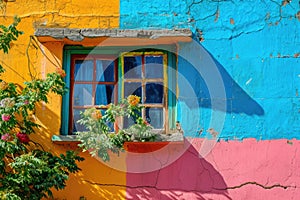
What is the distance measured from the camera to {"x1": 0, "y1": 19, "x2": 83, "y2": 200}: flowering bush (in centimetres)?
424

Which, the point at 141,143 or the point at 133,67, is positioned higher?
the point at 133,67

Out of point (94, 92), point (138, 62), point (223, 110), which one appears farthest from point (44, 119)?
point (223, 110)

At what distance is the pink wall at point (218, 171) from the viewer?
4598mm

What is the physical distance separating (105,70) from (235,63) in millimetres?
1282

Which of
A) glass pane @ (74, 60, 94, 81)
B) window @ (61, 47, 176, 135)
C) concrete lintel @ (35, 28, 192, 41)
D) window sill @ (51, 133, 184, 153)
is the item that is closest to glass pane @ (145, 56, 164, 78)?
window @ (61, 47, 176, 135)

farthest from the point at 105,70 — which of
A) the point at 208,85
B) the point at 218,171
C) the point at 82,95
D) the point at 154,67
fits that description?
the point at 218,171

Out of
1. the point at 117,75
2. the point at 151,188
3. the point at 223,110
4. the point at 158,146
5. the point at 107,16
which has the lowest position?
the point at 151,188

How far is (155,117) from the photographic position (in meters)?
4.86

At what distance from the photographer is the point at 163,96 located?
193 inches

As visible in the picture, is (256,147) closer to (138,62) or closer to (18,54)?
(138,62)

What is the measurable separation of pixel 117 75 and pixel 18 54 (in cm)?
99

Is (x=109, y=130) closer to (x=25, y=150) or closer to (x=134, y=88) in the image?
(x=134, y=88)

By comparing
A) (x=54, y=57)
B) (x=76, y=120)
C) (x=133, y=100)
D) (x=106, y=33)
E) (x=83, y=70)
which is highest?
(x=106, y=33)

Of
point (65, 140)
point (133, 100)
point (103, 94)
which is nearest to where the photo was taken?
point (133, 100)
